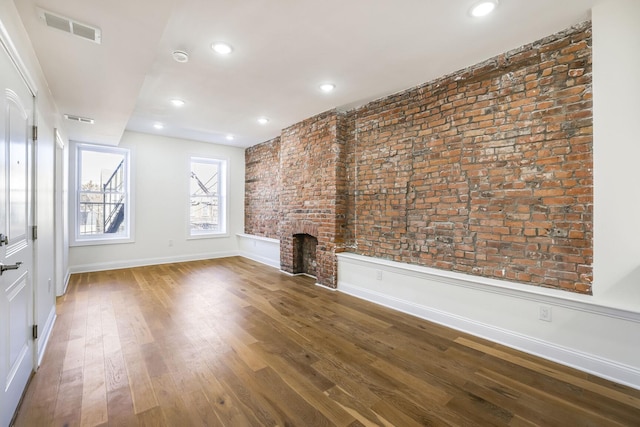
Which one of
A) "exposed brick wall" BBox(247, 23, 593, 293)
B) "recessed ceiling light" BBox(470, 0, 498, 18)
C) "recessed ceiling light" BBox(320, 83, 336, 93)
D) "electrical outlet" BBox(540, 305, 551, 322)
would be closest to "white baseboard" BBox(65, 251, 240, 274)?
"exposed brick wall" BBox(247, 23, 593, 293)

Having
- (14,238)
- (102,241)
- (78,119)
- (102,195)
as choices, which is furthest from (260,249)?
(14,238)

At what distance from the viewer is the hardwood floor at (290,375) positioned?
1.68 metres

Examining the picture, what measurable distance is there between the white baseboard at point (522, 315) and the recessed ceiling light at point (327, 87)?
2190 millimetres

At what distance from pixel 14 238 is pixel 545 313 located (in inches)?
149

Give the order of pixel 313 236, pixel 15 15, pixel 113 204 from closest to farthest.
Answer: pixel 15 15
pixel 313 236
pixel 113 204

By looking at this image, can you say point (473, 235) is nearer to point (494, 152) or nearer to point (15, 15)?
point (494, 152)

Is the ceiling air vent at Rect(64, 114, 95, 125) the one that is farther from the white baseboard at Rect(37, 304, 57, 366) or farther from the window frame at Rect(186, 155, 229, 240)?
the window frame at Rect(186, 155, 229, 240)

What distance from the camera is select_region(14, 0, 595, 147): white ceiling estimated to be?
186cm

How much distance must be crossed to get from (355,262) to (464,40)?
271 centimetres

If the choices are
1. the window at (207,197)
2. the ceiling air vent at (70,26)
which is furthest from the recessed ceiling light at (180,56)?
the window at (207,197)

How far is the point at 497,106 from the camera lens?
2.66 metres

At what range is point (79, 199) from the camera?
5074 mm

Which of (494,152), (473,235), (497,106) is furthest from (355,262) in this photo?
(497,106)

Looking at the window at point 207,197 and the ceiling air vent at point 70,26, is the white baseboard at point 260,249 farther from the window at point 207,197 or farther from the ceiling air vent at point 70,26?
the ceiling air vent at point 70,26
